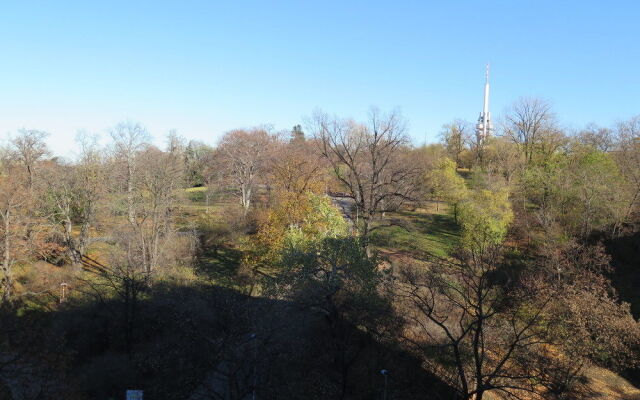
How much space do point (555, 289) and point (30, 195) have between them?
26.9 meters

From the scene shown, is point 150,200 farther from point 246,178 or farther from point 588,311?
point 588,311

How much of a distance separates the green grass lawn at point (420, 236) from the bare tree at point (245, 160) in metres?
14.4

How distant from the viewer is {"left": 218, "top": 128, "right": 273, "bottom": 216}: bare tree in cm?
4331

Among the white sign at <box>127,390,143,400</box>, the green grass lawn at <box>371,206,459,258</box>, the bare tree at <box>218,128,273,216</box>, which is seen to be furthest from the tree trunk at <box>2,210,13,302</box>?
the bare tree at <box>218,128,273,216</box>

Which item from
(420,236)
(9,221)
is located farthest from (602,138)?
(9,221)

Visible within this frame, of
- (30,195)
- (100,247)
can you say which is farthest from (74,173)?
(100,247)

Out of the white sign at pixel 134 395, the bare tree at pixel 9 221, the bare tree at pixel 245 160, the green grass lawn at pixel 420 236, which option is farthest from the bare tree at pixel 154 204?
the green grass lawn at pixel 420 236

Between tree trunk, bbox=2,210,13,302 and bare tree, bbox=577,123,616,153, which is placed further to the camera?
bare tree, bbox=577,123,616,153

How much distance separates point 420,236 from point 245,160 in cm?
2068

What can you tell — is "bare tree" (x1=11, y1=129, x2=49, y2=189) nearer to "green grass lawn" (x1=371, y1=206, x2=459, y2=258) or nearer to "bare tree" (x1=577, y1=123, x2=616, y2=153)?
"green grass lawn" (x1=371, y1=206, x2=459, y2=258)

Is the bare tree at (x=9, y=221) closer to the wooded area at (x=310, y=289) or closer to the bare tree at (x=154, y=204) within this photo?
the wooded area at (x=310, y=289)

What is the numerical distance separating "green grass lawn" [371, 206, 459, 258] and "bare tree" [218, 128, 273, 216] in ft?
47.2

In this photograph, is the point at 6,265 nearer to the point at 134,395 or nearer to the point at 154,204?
the point at 154,204

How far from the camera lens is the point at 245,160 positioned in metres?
44.1
